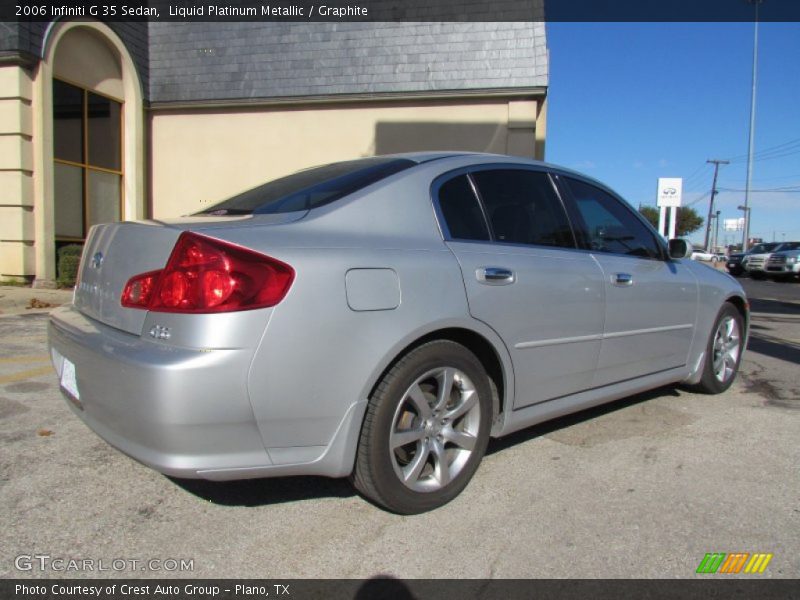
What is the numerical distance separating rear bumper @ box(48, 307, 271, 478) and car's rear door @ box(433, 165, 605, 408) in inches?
44.8

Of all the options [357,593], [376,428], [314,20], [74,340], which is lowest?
[357,593]

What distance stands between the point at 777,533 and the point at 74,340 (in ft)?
10.1

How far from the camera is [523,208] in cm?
338

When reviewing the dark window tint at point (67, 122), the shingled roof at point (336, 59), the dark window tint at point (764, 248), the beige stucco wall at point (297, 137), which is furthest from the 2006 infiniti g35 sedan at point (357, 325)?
the dark window tint at point (764, 248)

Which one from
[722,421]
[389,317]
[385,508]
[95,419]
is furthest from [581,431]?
[95,419]

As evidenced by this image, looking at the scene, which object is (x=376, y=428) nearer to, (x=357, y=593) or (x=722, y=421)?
(x=357, y=593)

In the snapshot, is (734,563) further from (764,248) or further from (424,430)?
(764,248)

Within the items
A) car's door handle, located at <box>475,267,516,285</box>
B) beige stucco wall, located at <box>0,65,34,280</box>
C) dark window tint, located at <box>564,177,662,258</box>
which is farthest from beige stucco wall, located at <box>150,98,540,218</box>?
car's door handle, located at <box>475,267,516,285</box>

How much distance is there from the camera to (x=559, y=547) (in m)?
2.51

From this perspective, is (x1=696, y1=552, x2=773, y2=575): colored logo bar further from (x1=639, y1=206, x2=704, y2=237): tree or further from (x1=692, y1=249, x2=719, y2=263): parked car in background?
(x1=639, y1=206, x2=704, y2=237): tree

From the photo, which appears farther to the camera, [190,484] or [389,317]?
[190,484]

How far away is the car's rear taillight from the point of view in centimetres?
220

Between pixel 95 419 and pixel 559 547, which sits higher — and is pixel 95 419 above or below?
above

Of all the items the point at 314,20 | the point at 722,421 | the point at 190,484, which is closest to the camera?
the point at 190,484
